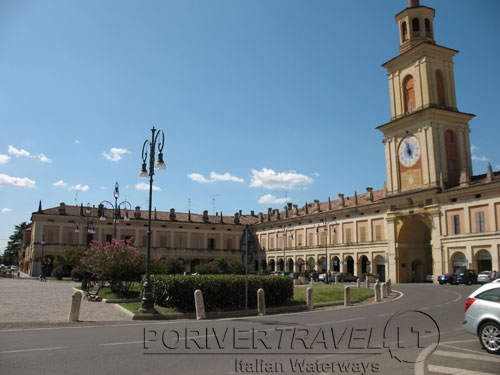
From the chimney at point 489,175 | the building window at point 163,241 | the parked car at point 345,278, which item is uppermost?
the chimney at point 489,175

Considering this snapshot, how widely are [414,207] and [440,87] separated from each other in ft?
46.2

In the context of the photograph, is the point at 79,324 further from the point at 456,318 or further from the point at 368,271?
the point at 368,271

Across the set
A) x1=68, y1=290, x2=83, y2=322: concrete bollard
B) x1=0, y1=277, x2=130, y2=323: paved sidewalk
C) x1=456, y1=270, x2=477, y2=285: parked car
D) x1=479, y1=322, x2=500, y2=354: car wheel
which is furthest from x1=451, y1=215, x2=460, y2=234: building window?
x1=68, y1=290, x2=83, y2=322: concrete bollard

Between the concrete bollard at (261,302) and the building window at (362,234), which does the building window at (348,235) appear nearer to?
the building window at (362,234)

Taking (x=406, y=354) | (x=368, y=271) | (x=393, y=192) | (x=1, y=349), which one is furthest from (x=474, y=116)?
(x=1, y=349)

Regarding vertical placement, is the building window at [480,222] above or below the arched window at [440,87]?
below

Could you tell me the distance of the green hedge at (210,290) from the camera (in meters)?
15.0

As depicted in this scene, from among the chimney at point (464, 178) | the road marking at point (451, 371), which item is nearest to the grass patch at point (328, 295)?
the road marking at point (451, 371)

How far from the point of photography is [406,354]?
25.5 feet

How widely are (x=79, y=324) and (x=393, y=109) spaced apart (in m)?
45.7

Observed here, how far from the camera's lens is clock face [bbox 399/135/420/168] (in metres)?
45.6

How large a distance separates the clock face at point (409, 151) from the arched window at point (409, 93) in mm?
3830

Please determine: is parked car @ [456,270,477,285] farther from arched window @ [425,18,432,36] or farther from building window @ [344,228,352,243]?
arched window @ [425,18,432,36]

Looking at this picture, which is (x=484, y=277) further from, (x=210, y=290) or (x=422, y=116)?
(x=210, y=290)
